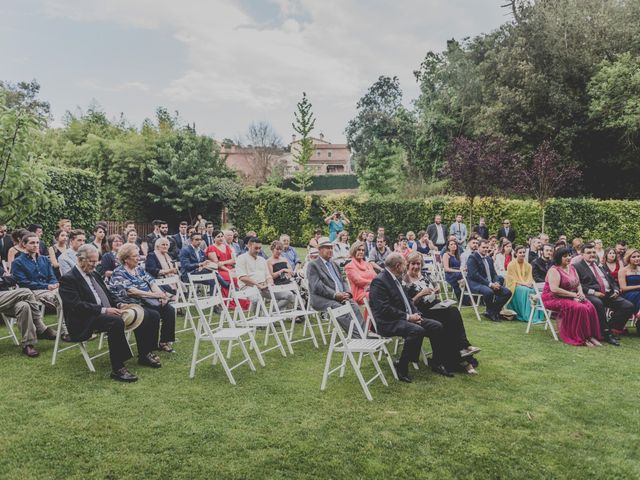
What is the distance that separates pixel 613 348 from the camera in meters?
7.21

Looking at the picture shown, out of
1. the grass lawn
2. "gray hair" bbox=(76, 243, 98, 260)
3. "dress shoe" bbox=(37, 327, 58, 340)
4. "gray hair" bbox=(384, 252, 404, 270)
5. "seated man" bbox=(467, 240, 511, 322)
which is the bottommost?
the grass lawn

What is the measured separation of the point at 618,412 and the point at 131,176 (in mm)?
23640

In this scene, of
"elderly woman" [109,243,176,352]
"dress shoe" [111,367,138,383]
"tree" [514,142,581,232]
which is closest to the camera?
"dress shoe" [111,367,138,383]

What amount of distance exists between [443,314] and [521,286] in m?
3.80

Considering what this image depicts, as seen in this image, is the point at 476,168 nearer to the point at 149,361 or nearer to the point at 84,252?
the point at 149,361

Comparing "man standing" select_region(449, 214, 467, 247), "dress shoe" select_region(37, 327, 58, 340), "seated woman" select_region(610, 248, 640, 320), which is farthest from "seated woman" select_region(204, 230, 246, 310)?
"man standing" select_region(449, 214, 467, 247)

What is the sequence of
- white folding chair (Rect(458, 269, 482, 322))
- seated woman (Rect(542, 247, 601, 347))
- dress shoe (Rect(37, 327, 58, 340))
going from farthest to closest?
white folding chair (Rect(458, 269, 482, 322)) → seated woman (Rect(542, 247, 601, 347)) → dress shoe (Rect(37, 327, 58, 340))

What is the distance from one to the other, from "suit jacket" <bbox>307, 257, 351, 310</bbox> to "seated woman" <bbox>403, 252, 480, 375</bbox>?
1.18 meters

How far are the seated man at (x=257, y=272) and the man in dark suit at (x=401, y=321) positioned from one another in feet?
9.72

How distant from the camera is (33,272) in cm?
716

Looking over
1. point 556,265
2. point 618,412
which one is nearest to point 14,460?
point 618,412

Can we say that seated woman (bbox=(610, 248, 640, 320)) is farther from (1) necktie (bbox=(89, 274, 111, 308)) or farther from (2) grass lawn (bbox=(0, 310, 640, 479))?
(1) necktie (bbox=(89, 274, 111, 308))

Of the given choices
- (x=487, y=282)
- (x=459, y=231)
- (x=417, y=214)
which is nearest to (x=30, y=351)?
(x=487, y=282)

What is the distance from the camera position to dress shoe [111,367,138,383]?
5.45 meters
